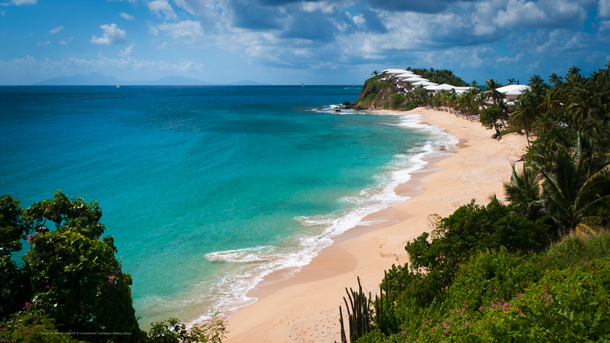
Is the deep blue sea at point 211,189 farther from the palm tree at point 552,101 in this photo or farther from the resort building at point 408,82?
the resort building at point 408,82

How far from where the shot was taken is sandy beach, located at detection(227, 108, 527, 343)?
42.7 ft

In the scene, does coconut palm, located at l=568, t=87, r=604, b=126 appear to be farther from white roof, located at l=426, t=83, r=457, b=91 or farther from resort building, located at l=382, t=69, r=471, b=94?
resort building, located at l=382, t=69, r=471, b=94

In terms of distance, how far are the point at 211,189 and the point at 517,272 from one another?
27.5 m

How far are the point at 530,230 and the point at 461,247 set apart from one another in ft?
10.8

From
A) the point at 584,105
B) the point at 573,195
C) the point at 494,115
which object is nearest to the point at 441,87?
the point at 494,115

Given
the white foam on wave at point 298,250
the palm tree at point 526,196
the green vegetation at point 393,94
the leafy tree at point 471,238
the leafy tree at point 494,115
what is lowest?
the white foam on wave at point 298,250

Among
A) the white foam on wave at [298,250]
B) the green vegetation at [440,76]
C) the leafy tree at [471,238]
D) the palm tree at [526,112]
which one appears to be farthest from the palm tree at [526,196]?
the green vegetation at [440,76]

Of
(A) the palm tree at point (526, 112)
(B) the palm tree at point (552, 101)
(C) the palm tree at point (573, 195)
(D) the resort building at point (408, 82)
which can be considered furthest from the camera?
(D) the resort building at point (408, 82)

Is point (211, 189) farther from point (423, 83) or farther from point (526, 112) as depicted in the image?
point (423, 83)

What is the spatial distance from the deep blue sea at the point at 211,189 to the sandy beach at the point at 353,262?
109 cm

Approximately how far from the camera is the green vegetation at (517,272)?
19.8ft

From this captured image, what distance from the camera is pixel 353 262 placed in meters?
18.3

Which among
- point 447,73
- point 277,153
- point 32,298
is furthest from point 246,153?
point 447,73

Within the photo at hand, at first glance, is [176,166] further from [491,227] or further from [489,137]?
[489,137]
